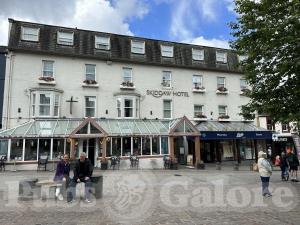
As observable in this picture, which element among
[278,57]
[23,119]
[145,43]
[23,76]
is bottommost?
[23,119]

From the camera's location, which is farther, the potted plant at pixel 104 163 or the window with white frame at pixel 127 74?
the window with white frame at pixel 127 74

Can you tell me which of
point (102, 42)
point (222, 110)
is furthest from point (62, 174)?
point (222, 110)

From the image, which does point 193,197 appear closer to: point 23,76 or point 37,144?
point 37,144

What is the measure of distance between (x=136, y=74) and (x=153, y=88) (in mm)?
1996

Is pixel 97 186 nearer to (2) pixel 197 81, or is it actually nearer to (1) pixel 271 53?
(1) pixel 271 53

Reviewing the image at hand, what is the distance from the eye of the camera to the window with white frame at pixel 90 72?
1001 inches

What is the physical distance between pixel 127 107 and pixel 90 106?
3133 millimetres

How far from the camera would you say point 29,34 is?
24.3 meters

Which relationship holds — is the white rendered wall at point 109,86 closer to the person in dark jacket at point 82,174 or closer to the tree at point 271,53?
the tree at point 271,53

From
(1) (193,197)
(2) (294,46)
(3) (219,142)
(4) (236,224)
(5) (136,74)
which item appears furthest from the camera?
(3) (219,142)

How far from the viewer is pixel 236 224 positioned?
7.29 meters

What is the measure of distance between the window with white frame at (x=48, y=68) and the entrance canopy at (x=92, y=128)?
389 cm

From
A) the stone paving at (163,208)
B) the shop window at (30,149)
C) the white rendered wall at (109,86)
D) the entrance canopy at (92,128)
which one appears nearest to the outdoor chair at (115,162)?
the entrance canopy at (92,128)

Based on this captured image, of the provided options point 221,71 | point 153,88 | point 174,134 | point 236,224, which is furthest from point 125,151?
point 236,224
